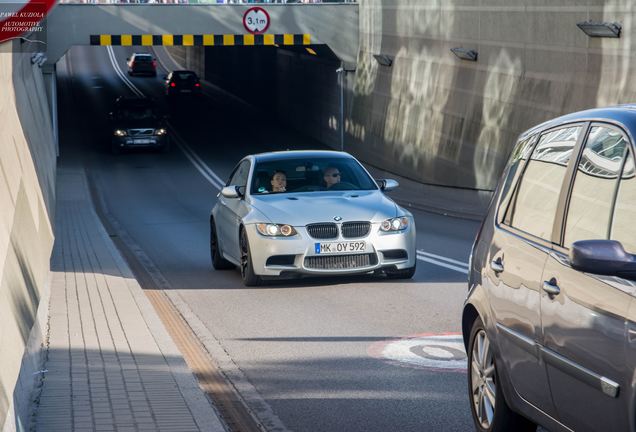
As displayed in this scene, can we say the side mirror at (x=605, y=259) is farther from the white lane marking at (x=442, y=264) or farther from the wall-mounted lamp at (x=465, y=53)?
the wall-mounted lamp at (x=465, y=53)

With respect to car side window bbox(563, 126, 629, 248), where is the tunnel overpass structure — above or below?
below

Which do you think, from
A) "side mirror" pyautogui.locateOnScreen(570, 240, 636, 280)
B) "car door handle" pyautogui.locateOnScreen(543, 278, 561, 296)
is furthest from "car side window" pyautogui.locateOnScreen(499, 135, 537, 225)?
"side mirror" pyautogui.locateOnScreen(570, 240, 636, 280)

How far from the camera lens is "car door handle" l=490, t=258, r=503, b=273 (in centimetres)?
664

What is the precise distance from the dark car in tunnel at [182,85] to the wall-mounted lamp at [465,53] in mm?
38548

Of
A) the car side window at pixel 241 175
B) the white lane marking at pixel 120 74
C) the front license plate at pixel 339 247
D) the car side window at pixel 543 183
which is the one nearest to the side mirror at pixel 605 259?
the car side window at pixel 543 183

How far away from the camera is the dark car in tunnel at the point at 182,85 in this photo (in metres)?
67.8

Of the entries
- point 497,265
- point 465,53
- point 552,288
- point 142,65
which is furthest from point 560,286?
point 142,65

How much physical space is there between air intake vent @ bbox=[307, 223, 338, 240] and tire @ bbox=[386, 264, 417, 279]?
3.10 feet

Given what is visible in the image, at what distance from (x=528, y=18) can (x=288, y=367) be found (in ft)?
61.2

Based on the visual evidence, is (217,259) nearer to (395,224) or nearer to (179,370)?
(395,224)

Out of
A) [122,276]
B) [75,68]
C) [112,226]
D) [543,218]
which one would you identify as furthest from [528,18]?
[75,68]

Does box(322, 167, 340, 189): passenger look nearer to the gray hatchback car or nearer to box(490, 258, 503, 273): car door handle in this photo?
the gray hatchback car

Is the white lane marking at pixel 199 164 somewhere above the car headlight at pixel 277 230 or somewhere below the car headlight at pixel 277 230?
below

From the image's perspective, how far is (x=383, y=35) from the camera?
126 ft
